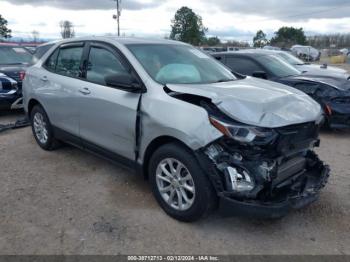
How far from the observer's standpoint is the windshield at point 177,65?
12.3 feet

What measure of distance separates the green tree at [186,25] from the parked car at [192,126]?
2530 inches

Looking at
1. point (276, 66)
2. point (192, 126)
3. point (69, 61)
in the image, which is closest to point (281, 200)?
point (192, 126)

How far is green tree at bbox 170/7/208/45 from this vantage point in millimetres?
66750

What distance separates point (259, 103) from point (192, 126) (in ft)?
2.15

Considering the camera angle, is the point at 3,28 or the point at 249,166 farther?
the point at 3,28

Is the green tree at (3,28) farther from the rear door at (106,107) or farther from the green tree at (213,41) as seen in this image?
the rear door at (106,107)

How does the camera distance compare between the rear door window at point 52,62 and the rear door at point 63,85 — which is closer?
the rear door at point 63,85

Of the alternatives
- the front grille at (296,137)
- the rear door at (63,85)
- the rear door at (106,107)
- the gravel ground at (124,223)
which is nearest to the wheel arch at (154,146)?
the rear door at (106,107)

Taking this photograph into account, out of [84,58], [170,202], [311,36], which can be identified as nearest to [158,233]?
[170,202]

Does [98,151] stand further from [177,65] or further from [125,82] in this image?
[177,65]

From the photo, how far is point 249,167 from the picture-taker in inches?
117

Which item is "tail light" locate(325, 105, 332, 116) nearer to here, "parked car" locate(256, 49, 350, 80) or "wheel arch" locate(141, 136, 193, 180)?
"parked car" locate(256, 49, 350, 80)

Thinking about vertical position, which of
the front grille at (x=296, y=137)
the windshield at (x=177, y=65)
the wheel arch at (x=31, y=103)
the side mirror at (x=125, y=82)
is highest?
the windshield at (x=177, y=65)

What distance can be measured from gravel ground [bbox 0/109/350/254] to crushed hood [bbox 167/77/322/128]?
3.41 ft
